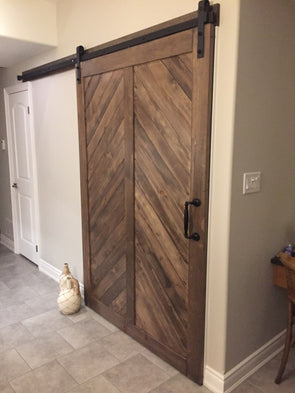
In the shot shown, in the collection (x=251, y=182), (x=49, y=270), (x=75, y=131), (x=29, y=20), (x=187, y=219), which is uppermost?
(x=29, y=20)

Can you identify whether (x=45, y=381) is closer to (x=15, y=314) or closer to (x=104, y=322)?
(x=104, y=322)

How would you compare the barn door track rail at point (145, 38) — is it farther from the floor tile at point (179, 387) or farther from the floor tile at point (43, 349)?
the floor tile at point (43, 349)

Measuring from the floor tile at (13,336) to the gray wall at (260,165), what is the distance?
5.05 feet

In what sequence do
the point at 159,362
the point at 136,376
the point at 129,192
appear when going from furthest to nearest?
1. the point at 129,192
2. the point at 159,362
3. the point at 136,376

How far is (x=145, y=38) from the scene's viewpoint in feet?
6.77

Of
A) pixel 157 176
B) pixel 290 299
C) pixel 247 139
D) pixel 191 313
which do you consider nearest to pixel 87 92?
pixel 157 176

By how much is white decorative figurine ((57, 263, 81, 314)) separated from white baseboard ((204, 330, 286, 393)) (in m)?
1.28

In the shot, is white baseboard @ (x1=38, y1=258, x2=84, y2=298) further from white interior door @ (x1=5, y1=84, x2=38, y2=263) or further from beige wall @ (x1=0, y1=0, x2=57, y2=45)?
beige wall @ (x1=0, y1=0, x2=57, y2=45)

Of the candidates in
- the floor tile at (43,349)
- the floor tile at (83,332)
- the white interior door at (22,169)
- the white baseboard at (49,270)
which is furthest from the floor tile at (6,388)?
the white interior door at (22,169)

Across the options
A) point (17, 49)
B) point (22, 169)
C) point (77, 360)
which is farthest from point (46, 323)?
point (17, 49)

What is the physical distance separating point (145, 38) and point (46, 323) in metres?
2.31

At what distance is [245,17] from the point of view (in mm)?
1666

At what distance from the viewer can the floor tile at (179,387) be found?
2000 millimetres

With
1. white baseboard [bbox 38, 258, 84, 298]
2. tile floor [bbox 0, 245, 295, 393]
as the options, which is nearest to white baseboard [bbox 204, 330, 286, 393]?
tile floor [bbox 0, 245, 295, 393]
